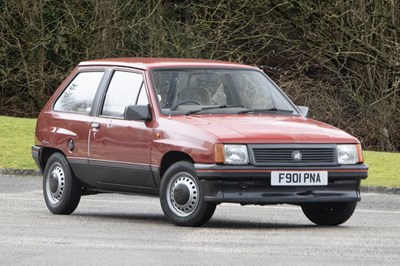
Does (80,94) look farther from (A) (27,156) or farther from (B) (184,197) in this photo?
(A) (27,156)

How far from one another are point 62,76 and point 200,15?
4.44m

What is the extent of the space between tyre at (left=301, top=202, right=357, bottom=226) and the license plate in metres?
0.67

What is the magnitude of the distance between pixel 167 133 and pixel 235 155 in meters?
0.86

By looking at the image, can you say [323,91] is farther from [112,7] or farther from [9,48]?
[9,48]

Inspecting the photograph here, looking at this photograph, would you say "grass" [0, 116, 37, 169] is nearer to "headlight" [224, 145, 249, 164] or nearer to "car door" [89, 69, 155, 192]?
"car door" [89, 69, 155, 192]

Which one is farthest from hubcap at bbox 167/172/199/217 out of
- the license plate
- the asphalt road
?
the license plate

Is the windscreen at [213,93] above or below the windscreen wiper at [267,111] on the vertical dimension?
above

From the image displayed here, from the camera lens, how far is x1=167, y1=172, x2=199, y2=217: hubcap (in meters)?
12.3

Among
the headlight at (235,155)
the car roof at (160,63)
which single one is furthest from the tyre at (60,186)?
the headlight at (235,155)

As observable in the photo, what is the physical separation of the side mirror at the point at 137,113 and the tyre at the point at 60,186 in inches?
51.3

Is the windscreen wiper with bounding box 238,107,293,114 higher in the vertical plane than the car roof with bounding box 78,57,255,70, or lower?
lower

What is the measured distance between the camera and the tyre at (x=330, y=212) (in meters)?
13.0

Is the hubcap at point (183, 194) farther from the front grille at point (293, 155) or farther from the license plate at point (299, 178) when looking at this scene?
the license plate at point (299, 178)

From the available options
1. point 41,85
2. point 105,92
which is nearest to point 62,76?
point 41,85
